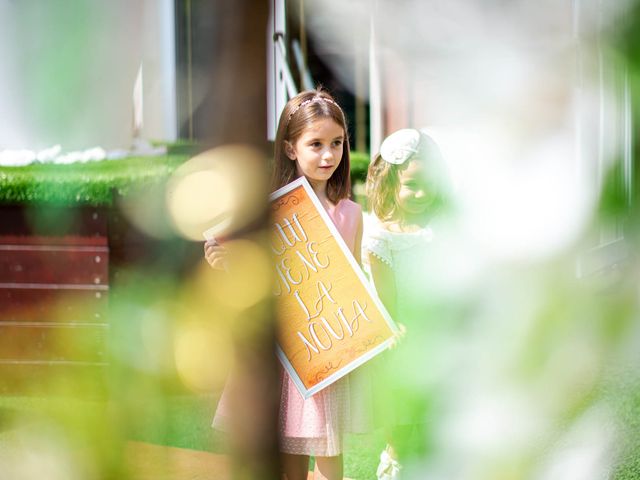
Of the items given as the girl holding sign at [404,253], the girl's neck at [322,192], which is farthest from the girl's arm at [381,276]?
the girl's neck at [322,192]

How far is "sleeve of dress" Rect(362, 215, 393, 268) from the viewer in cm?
98

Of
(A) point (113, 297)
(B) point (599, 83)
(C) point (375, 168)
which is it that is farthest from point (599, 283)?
(A) point (113, 297)

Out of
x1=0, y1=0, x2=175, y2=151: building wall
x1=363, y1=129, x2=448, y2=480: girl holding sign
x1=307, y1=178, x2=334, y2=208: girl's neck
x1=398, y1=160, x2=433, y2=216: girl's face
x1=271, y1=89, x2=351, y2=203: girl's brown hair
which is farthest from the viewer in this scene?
x1=307, y1=178, x2=334, y2=208: girl's neck

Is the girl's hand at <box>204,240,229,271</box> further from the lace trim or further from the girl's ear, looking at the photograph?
the lace trim

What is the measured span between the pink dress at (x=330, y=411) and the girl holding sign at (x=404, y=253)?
4 centimetres

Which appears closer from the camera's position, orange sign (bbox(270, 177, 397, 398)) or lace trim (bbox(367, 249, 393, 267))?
orange sign (bbox(270, 177, 397, 398))

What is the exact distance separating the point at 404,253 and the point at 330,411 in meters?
0.39

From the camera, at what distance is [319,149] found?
89cm

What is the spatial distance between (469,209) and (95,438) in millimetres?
199

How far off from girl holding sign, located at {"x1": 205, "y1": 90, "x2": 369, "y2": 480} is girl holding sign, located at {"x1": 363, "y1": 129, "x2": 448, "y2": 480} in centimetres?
4

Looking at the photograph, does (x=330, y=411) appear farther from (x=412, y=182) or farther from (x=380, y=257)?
(x=412, y=182)

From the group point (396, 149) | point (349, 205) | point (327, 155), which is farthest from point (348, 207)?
point (396, 149)

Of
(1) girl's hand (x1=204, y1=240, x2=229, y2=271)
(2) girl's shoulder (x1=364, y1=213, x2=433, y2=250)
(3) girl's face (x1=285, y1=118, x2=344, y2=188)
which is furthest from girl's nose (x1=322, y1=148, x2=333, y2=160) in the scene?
(1) girl's hand (x1=204, y1=240, x2=229, y2=271)

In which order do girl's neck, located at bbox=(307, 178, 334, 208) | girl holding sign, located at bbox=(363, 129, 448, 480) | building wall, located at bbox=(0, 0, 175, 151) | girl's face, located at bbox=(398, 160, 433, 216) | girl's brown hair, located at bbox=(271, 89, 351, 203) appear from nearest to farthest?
girl holding sign, located at bbox=(363, 129, 448, 480)
building wall, located at bbox=(0, 0, 175, 151)
girl's face, located at bbox=(398, 160, 433, 216)
girl's brown hair, located at bbox=(271, 89, 351, 203)
girl's neck, located at bbox=(307, 178, 334, 208)
